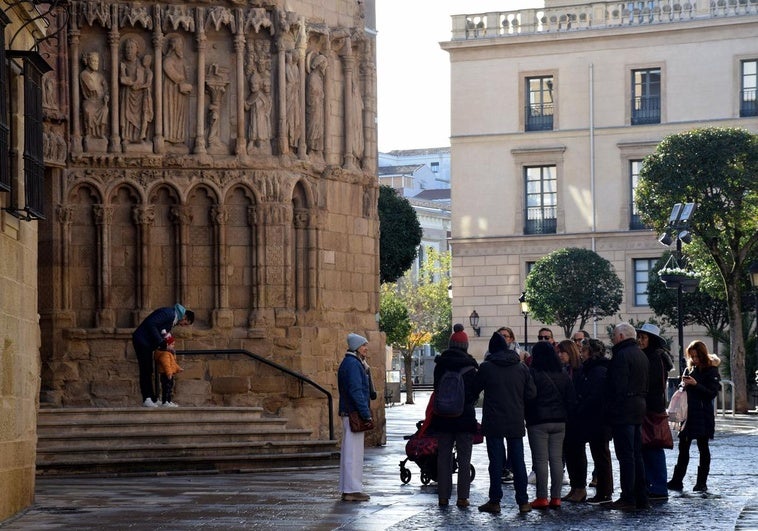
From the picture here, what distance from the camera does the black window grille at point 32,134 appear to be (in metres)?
14.5

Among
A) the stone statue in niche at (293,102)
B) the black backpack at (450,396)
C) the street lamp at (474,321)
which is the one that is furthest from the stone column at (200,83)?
the street lamp at (474,321)

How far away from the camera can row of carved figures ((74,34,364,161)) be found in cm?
2323

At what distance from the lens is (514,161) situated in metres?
59.2

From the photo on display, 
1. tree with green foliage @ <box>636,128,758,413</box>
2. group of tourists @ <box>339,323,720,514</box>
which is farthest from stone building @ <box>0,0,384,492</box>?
tree with green foliage @ <box>636,128,758,413</box>

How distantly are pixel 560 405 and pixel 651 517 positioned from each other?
143 cm

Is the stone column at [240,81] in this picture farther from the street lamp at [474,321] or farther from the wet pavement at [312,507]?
the street lamp at [474,321]

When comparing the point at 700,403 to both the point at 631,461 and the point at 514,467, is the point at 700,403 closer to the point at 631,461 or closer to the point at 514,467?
the point at 631,461

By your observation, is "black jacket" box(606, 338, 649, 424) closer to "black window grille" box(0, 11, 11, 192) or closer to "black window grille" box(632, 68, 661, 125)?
"black window grille" box(0, 11, 11, 192)

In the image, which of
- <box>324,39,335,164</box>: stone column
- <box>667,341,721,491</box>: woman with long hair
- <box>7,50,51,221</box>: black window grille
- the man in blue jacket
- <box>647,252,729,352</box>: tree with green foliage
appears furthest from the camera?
<box>647,252,729,352</box>: tree with green foliage

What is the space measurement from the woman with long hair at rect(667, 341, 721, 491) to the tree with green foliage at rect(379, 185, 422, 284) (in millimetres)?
28401

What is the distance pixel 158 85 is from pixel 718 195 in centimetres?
2138

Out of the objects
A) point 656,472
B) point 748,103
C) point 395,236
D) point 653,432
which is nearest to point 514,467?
point 653,432

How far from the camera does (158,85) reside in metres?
23.3

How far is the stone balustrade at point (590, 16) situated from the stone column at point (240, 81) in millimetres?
36179
